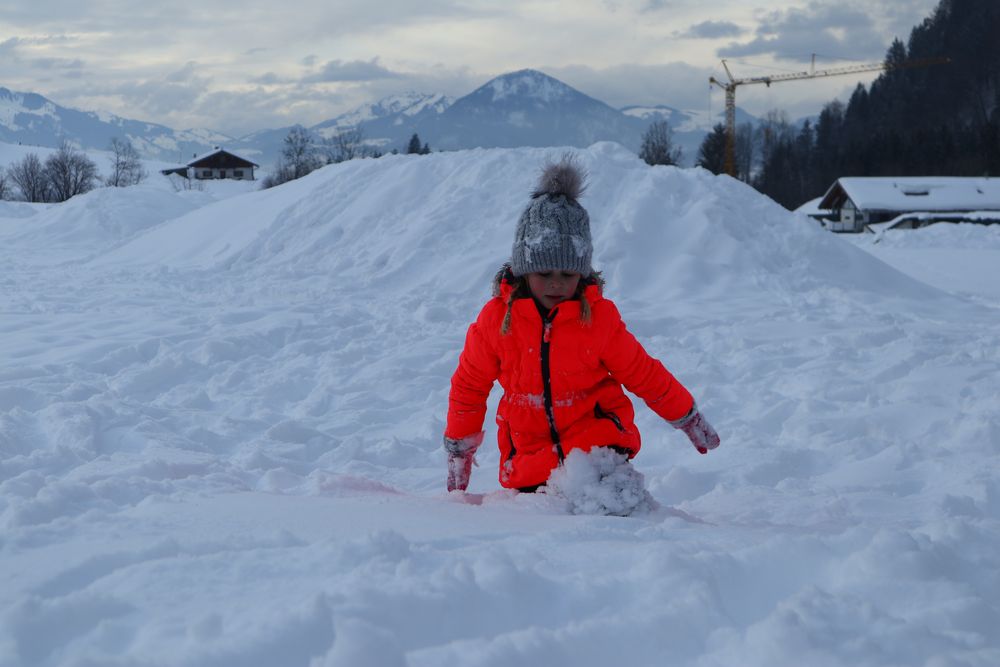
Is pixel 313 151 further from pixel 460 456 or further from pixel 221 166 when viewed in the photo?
pixel 460 456

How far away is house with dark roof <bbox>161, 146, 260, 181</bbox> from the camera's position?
215 ft

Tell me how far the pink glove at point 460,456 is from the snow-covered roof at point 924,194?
45.4 m

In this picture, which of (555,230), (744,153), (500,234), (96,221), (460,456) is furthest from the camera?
(744,153)

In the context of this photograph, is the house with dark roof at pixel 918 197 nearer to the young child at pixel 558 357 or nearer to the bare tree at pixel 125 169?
the young child at pixel 558 357

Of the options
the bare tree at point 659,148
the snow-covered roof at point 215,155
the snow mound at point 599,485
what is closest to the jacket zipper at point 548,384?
the snow mound at point 599,485

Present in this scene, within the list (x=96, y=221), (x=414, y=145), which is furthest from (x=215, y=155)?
(x=96, y=221)

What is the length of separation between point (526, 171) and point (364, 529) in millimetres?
10164

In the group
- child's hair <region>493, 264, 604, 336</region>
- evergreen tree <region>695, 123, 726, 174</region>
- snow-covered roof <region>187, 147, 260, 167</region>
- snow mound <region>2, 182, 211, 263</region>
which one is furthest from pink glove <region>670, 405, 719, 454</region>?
snow-covered roof <region>187, 147, 260, 167</region>

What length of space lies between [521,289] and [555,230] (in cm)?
26

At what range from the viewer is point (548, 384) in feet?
10.5

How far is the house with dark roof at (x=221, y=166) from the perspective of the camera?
6547 centimetres

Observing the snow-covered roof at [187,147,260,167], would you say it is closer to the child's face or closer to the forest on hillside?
the forest on hillside

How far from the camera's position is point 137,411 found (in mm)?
5031

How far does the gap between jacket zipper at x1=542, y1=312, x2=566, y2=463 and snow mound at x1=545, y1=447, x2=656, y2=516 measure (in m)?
0.10
